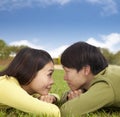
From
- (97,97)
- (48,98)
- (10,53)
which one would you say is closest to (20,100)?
(48,98)

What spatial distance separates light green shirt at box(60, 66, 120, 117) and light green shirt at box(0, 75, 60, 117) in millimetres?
209

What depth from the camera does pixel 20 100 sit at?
4.46 metres

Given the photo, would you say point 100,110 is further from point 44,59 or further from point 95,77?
point 44,59

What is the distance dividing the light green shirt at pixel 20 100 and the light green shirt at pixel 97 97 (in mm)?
209

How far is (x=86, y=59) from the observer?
4.93 meters

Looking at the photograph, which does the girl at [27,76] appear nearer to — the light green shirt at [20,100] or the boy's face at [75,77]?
the light green shirt at [20,100]

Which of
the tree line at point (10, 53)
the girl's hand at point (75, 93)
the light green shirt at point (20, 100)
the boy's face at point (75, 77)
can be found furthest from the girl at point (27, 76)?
the tree line at point (10, 53)

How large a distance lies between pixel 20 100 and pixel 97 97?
90cm

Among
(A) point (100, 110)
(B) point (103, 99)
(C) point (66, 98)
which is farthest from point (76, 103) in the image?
(C) point (66, 98)

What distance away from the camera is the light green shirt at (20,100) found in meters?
4.38

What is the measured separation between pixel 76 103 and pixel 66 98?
1033 mm

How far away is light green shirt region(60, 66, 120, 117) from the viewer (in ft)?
14.8

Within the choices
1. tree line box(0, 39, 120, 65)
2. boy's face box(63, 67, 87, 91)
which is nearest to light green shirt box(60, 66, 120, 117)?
boy's face box(63, 67, 87, 91)

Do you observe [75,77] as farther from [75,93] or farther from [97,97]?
[97,97]
